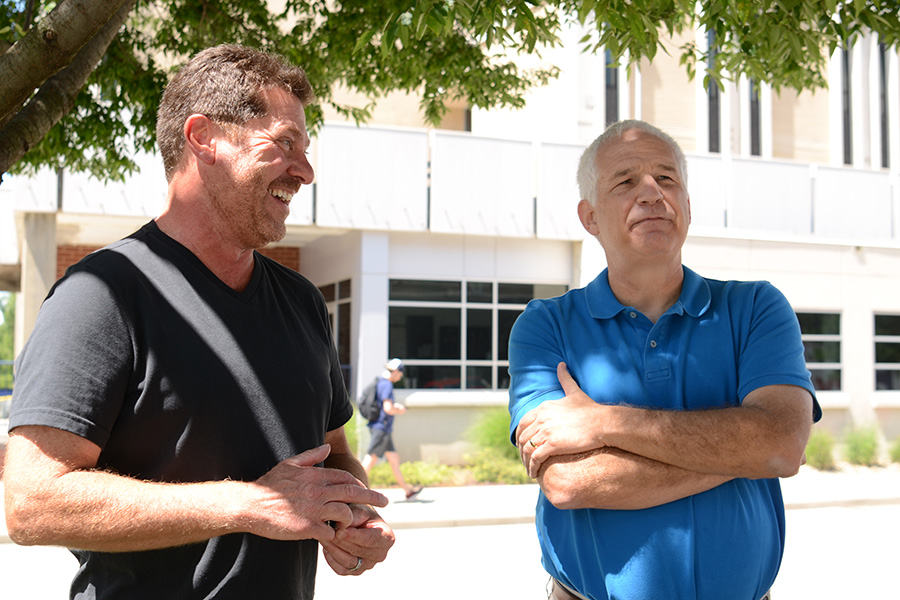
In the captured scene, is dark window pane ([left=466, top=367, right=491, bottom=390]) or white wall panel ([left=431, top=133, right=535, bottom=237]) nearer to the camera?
white wall panel ([left=431, top=133, right=535, bottom=237])

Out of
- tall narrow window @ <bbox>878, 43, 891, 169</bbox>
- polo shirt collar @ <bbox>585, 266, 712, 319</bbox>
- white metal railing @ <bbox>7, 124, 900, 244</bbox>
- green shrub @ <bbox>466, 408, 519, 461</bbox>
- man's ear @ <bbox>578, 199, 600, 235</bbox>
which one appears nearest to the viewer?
polo shirt collar @ <bbox>585, 266, 712, 319</bbox>

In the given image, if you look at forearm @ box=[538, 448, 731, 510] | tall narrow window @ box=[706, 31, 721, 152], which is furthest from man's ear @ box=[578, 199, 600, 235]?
tall narrow window @ box=[706, 31, 721, 152]

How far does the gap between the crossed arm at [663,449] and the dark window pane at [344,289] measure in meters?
Result: 13.6

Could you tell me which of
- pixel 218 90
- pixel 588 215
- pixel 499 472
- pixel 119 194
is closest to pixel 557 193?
pixel 499 472

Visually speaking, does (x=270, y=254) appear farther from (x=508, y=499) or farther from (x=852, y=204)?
(x=852, y=204)

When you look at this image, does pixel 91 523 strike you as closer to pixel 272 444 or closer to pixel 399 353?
pixel 272 444

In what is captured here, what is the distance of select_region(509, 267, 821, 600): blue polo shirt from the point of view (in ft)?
7.15

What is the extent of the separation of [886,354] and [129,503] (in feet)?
62.4

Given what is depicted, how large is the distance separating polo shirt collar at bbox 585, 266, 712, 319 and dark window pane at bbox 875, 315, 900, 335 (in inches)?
682

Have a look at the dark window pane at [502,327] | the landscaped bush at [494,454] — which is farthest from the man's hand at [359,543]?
the dark window pane at [502,327]

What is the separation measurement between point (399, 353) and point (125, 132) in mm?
9167

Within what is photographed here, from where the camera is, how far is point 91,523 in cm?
161

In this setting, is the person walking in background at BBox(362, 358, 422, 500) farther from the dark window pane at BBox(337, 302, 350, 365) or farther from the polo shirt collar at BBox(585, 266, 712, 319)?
the polo shirt collar at BBox(585, 266, 712, 319)

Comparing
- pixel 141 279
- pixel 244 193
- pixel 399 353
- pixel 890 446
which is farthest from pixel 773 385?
pixel 890 446
